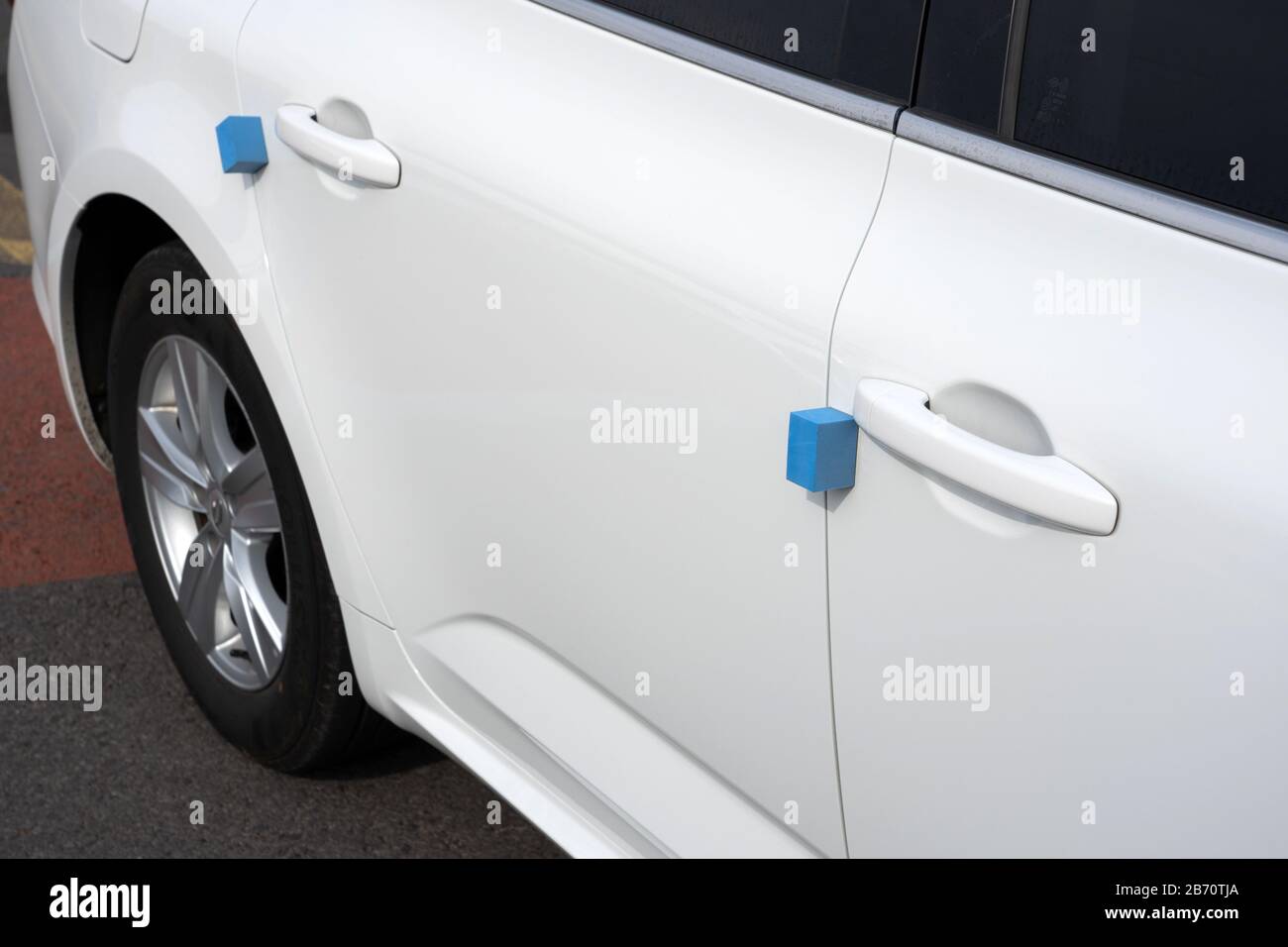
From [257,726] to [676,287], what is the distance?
1378mm

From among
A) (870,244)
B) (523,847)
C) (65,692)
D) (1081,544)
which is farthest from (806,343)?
(65,692)

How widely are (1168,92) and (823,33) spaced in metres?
0.40

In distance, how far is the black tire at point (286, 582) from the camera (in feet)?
7.27

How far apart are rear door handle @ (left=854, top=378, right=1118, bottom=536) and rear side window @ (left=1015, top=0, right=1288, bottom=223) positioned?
0.28 metres

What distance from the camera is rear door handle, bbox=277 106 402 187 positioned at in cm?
186

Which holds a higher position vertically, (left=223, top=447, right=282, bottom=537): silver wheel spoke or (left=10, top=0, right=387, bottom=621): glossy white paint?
(left=10, top=0, right=387, bottom=621): glossy white paint

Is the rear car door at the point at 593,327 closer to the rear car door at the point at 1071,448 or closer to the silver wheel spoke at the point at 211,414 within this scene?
the rear car door at the point at 1071,448

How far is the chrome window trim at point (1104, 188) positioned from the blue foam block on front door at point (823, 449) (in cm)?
29

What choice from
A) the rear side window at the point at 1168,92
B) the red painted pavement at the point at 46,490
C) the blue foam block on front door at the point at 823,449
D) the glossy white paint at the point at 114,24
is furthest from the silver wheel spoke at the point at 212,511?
the rear side window at the point at 1168,92

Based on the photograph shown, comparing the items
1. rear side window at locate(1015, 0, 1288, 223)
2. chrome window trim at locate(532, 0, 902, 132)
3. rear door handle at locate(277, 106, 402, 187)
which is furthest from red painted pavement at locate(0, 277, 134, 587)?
rear side window at locate(1015, 0, 1288, 223)

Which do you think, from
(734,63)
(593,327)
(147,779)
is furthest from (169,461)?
(734,63)

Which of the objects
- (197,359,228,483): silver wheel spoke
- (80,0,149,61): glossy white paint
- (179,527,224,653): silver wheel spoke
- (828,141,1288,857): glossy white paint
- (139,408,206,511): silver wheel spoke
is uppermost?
(80,0,149,61): glossy white paint

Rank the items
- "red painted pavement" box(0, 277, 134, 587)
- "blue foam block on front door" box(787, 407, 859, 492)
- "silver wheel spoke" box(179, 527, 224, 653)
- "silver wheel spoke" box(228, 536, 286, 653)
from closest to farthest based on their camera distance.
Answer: "blue foam block on front door" box(787, 407, 859, 492) < "silver wheel spoke" box(228, 536, 286, 653) < "silver wheel spoke" box(179, 527, 224, 653) < "red painted pavement" box(0, 277, 134, 587)

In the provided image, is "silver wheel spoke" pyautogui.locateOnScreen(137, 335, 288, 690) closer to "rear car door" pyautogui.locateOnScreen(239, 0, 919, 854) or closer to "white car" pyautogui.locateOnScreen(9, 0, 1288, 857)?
"white car" pyautogui.locateOnScreen(9, 0, 1288, 857)
